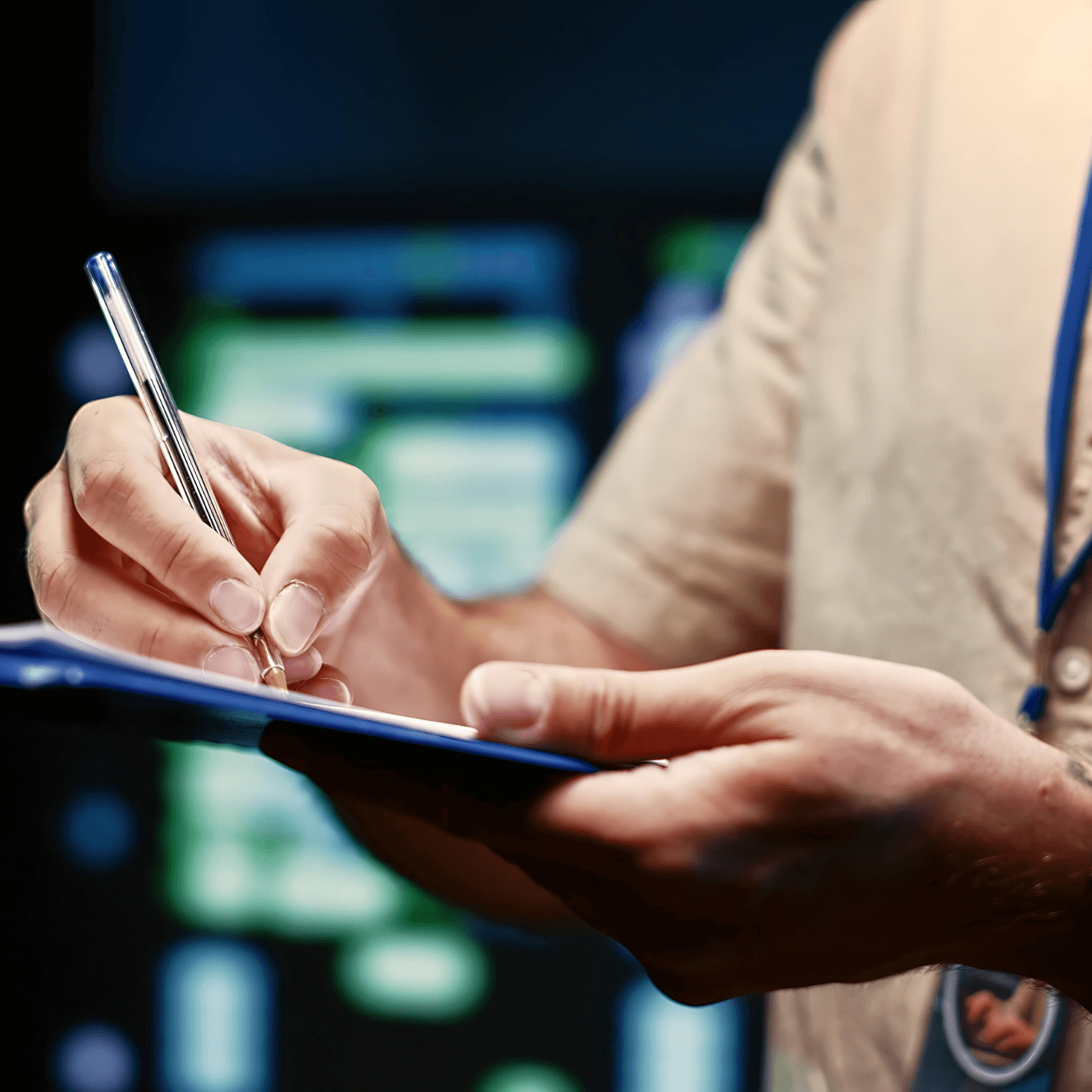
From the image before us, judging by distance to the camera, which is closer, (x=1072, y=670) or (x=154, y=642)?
(x=154, y=642)

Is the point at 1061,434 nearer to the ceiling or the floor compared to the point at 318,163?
nearer to the floor

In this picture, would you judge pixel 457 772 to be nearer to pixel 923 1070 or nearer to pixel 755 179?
pixel 923 1070

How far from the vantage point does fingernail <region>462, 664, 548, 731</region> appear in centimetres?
25

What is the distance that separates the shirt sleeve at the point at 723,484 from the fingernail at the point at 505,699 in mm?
357

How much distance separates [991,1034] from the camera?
0.40 m

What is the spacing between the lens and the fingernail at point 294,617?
28 centimetres

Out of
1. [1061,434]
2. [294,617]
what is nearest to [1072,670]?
[1061,434]

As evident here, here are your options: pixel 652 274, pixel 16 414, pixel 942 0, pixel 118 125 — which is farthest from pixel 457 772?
pixel 118 125

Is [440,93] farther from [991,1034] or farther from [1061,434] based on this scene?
[991,1034]

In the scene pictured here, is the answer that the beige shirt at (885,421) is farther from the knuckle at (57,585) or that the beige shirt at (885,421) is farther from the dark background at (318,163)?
the dark background at (318,163)

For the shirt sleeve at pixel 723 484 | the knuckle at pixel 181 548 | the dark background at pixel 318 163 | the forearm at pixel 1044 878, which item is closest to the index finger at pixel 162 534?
the knuckle at pixel 181 548

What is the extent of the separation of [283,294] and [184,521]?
1.14 m

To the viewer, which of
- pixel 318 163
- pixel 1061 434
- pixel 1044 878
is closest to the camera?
pixel 1044 878

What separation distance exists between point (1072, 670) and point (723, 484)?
23 cm
